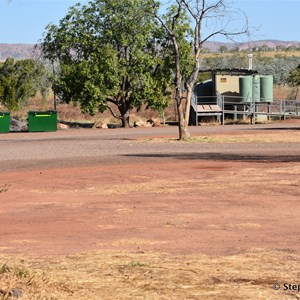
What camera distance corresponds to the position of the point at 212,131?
4678cm

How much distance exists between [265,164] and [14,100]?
4380cm

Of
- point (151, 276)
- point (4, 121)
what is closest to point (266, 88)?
point (4, 121)

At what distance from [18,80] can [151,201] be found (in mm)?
51824

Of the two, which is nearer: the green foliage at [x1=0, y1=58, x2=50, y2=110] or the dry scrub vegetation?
the dry scrub vegetation

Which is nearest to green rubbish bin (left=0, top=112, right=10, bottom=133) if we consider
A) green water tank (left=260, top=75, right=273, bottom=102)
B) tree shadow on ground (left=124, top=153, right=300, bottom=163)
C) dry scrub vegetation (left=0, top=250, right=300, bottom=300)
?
green water tank (left=260, top=75, right=273, bottom=102)

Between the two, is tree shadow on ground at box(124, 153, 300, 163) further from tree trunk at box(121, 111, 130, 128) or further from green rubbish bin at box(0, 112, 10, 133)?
tree trunk at box(121, 111, 130, 128)

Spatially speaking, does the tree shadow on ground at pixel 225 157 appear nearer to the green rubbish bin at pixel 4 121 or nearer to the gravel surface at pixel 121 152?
the gravel surface at pixel 121 152

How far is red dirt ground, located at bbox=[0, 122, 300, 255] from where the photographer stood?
1195 cm

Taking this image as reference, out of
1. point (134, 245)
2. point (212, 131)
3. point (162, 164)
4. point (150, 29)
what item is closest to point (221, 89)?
point (150, 29)

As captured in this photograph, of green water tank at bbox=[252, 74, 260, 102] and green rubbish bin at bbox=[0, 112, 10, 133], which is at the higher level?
green water tank at bbox=[252, 74, 260, 102]

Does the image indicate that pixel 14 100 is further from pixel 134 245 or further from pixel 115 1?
pixel 134 245

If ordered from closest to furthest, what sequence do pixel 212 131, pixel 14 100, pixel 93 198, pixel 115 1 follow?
1. pixel 93 198
2. pixel 212 131
3. pixel 115 1
4. pixel 14 100

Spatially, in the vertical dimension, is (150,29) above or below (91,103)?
above

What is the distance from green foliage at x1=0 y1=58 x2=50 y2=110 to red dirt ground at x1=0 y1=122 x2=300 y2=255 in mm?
34601
